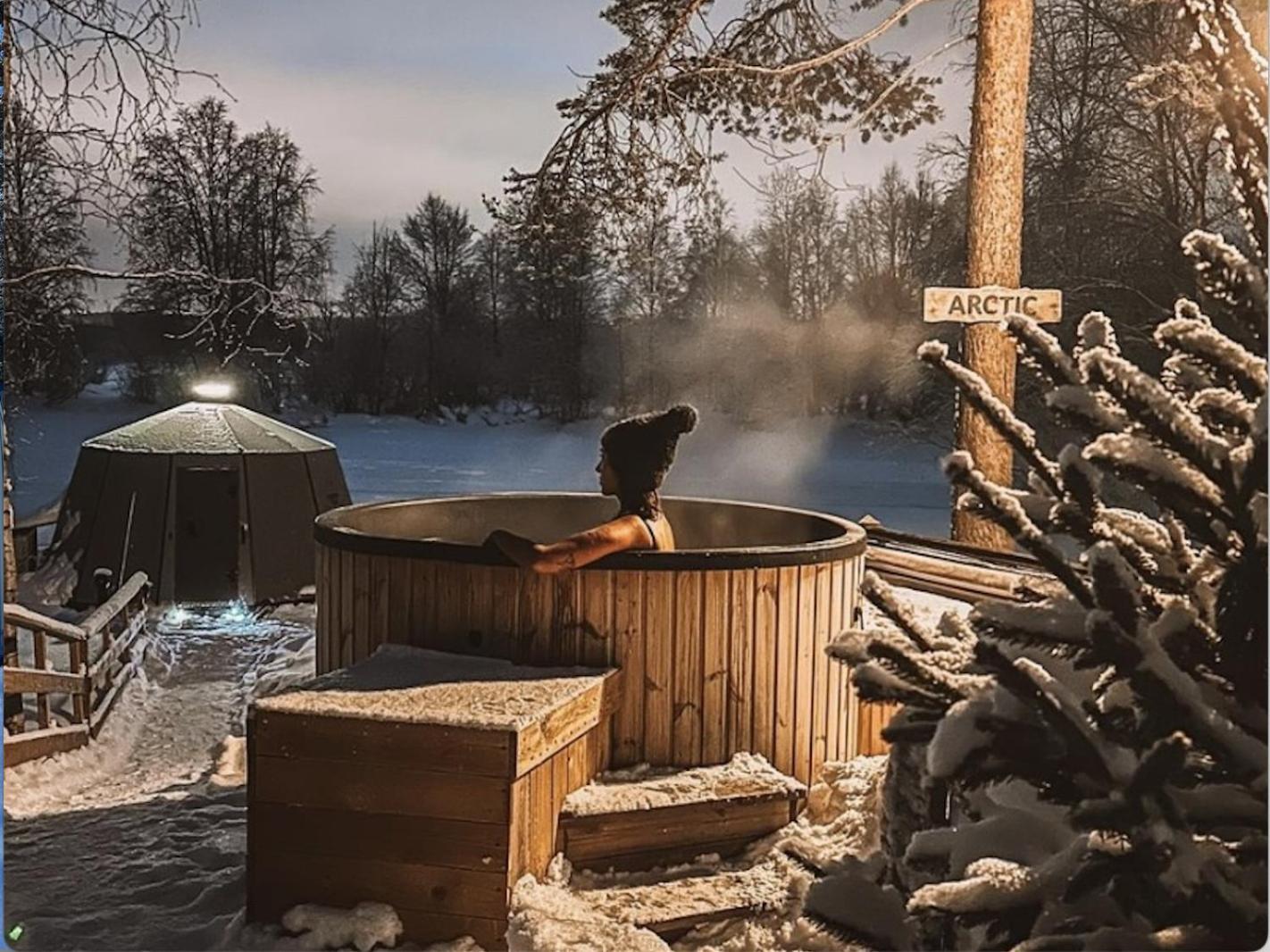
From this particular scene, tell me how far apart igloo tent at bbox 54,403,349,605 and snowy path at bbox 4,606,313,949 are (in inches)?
127

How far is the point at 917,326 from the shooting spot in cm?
1155

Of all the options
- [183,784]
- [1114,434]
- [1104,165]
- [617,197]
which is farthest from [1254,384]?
[1104,165]

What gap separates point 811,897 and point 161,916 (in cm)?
240

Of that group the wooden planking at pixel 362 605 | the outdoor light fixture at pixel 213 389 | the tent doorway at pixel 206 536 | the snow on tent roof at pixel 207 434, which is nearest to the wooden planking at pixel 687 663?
the wooden planking at pixel 362 605

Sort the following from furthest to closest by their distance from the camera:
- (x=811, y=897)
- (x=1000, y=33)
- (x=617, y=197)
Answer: (x=617, y=197) → (x=1000, y=33) → (x=811, y=897)

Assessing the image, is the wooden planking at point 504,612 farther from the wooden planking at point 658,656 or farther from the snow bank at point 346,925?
the snow bank at point 346,925

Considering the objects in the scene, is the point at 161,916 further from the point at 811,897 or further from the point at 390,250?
the point at 390,250

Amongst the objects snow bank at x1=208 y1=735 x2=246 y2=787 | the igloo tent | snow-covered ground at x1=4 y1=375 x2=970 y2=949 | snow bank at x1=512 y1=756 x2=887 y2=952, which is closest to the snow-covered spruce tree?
snow-covered ground at x1=4 y1=375 x2=970 y2=949

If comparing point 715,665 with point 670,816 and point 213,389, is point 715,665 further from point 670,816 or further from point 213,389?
point 213,389

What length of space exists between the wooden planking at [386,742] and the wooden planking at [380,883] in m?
0.29

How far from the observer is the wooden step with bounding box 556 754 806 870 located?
332 centimetres

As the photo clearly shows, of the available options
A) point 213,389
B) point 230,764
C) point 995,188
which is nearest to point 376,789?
point 230,764

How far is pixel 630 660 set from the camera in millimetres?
3746

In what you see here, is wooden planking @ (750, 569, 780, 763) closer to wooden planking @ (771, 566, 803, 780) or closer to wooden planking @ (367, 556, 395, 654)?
wooden planking @ (771, 566, 803, 780)
